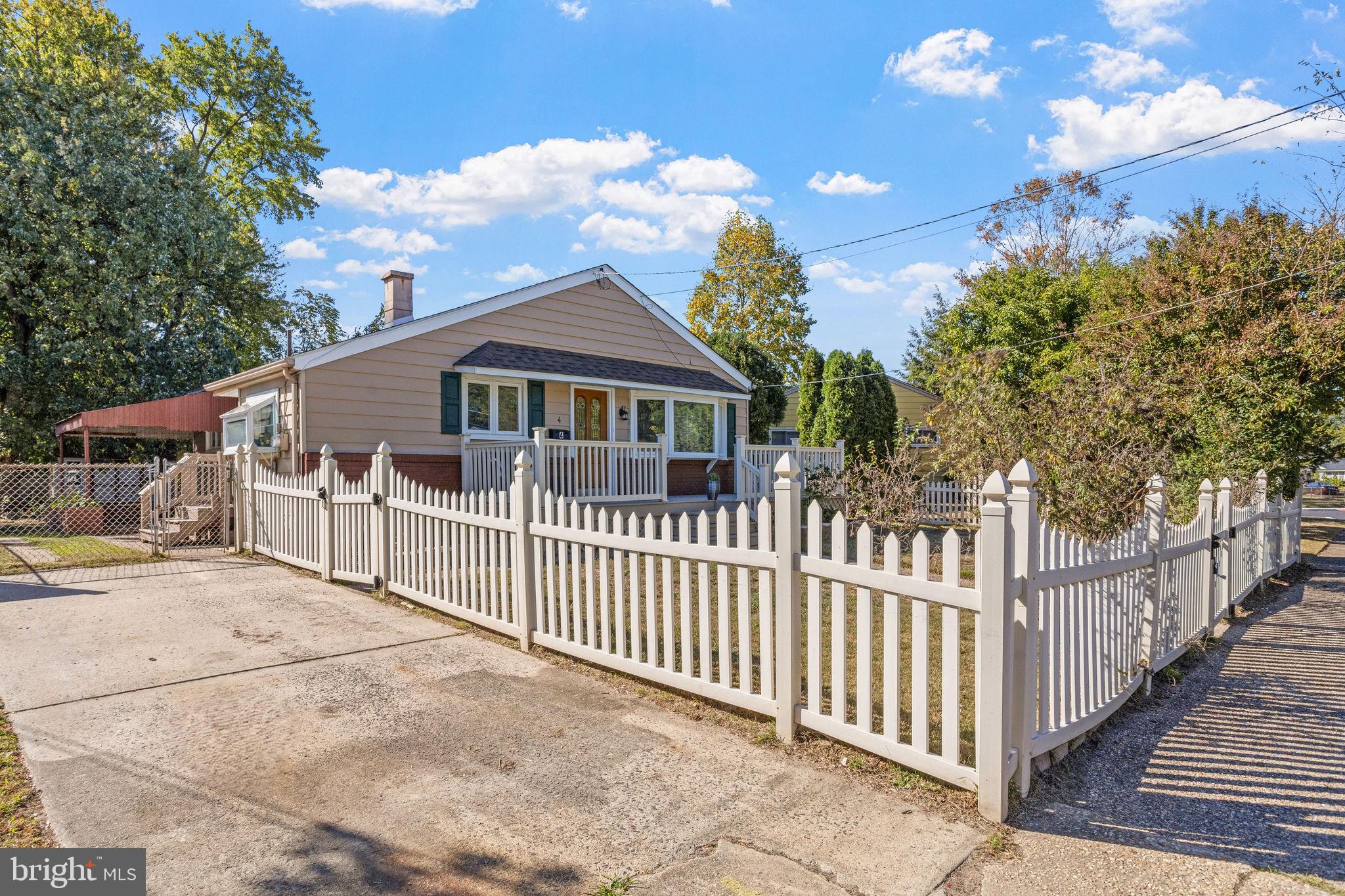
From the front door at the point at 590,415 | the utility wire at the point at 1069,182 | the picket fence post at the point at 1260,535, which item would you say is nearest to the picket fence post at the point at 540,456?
the front door at the point at 590,415

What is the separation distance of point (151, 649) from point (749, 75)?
13.3 m

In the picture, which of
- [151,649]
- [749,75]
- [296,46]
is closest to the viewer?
[151,649]

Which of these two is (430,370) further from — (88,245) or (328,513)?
(88,245)

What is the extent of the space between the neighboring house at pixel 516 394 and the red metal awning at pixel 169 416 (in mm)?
370

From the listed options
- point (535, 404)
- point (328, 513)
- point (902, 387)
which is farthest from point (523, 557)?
point (902, 387)

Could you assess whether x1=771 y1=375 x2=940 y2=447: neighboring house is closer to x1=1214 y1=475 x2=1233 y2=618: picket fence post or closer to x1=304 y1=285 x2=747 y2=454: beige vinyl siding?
x1=304 y1=285 x2=747 y2=454: beige vinyl siding

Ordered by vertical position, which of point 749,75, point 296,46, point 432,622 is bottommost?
point 432,622

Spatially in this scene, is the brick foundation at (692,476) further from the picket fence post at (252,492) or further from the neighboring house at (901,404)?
the neighboring house at (901,404)

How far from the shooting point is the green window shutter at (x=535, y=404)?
1333 cm

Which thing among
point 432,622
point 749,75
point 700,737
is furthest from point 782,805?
point 749,75

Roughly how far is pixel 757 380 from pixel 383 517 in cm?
1895

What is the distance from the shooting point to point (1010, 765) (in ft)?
9.92

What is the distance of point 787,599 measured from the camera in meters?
3.69

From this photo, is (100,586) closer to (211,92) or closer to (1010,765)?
(1010,765)
